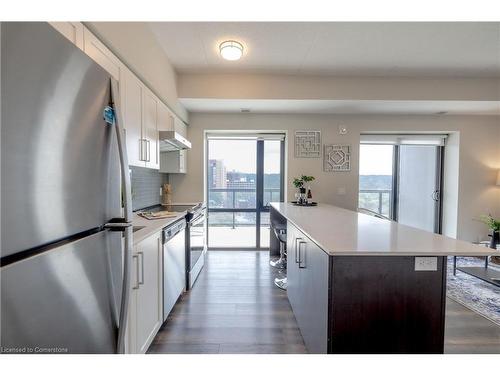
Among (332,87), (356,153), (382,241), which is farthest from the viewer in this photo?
(356,153)

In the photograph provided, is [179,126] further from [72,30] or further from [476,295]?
[476,295]

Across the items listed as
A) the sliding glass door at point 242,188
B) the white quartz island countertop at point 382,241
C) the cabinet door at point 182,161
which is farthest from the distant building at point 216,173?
the white quartz island countertop at point 382,241

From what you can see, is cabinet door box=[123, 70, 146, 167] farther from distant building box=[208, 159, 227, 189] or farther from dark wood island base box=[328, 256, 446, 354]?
distant building box=[208, 159, 227, 189]

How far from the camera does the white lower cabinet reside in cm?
140

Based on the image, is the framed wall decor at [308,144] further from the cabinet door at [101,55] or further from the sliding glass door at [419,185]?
the cabinet door at [101,55]

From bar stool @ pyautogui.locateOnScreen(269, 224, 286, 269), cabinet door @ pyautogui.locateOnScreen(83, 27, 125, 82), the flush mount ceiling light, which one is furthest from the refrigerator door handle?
bar stool @ pyautogui.locateOnScreen(269, 224, 286, 269)

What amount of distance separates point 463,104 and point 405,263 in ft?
12.0

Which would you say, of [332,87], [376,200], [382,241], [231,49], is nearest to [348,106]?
[332,87]

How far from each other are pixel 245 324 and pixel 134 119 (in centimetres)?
202

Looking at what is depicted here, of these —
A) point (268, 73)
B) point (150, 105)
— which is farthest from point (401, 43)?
point (150, 105)

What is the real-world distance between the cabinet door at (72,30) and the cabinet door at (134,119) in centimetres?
54

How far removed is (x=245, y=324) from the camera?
205 cm

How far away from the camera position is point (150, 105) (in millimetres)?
2352
